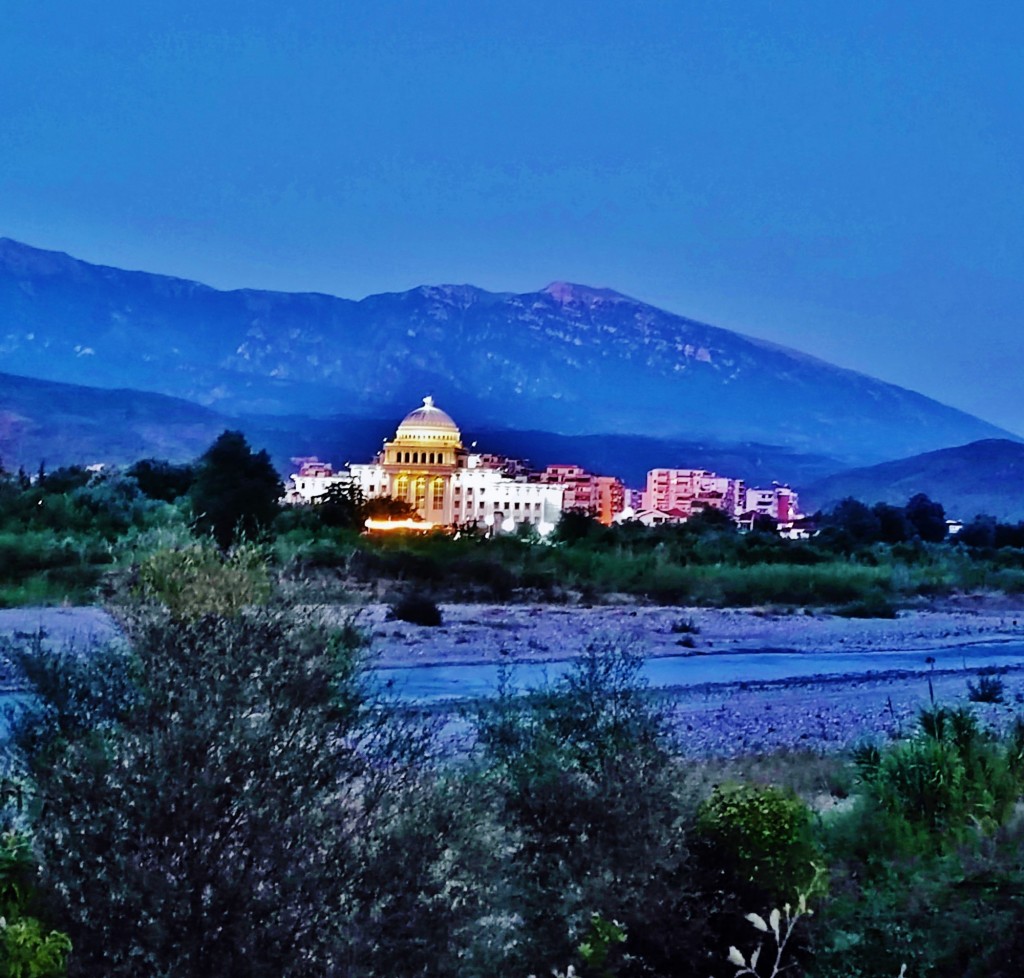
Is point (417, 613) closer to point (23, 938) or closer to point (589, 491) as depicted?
point (23, 938)

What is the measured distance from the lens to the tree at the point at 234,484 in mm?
19125

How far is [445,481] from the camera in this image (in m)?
48.4

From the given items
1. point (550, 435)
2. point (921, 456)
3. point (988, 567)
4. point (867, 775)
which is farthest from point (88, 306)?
point (867, 775)

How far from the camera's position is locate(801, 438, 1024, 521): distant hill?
5781cm

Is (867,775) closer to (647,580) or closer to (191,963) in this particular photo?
(191,963)

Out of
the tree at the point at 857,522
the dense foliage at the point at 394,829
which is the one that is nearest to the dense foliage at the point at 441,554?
the tree at the point at 857,522

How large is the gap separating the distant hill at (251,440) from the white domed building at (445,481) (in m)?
3.06

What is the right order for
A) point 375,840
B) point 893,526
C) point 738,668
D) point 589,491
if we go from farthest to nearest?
point 589,491, point 893,526, point 738,668, point 375,840

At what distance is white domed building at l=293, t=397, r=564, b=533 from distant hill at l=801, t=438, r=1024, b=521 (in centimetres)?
1546

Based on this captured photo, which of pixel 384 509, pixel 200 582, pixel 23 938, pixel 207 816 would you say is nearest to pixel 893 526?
pixel 384 509

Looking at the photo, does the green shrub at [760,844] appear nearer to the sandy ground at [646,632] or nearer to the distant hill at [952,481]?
the sandy ground at [646,632]

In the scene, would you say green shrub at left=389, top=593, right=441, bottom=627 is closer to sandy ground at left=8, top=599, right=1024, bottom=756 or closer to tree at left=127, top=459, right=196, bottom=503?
sandy ground at left=8, top=599, right=1024, bottom=756

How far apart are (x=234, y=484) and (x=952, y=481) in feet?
153

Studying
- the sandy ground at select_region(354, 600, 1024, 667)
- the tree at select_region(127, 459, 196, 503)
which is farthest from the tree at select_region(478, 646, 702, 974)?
the tree at select_region(127, 459, 196, 503)
